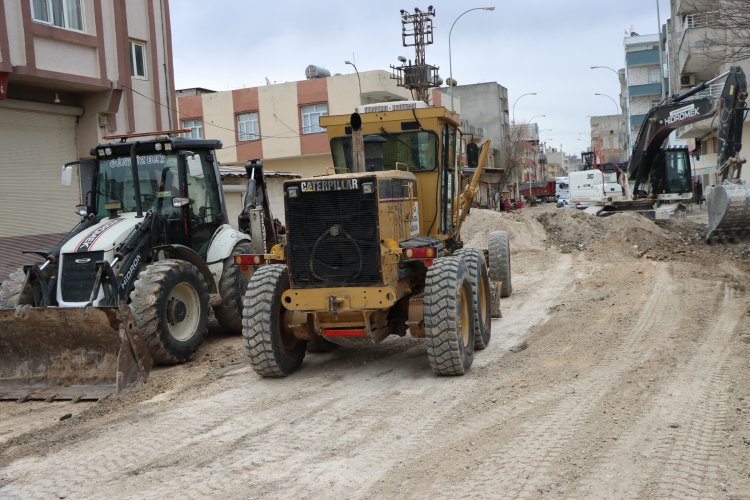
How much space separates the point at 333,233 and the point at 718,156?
1231 centimetres

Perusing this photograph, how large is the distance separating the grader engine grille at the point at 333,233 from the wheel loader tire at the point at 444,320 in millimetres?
581

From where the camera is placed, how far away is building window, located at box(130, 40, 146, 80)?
1839cm

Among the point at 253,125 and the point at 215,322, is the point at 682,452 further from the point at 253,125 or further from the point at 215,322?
the point at 253,125

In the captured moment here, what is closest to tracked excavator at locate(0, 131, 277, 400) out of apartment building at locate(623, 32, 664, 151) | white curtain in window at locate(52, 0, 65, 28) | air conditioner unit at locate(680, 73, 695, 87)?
white curtain in window at locate(52, 0, 65, 28)

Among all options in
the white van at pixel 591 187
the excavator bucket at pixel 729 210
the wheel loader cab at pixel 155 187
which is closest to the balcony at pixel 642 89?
the white van at pixel 591 187

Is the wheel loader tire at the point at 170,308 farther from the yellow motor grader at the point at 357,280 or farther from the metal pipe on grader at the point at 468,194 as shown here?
the metal pipe on grader at the point at 468,194

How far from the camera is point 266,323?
767 cm

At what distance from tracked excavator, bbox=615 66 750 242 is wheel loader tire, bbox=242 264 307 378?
11.2 meters

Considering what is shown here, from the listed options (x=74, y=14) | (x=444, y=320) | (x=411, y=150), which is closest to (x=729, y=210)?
(x=411, y=150)

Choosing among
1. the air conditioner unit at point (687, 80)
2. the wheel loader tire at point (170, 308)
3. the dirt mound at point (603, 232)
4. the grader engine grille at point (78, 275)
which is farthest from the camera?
the air conditioner unit at point (687, 80)

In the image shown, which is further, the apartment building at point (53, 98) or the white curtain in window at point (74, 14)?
the white curtain in window at point (74, 14)

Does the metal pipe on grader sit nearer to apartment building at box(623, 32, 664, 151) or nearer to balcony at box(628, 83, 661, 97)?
apartment building at box(623, 32, 664, 151)

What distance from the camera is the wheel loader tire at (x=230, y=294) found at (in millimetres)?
10172

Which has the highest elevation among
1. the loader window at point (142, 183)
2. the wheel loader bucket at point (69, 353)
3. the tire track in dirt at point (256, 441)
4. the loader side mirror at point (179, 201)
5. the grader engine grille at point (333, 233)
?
the loader window at point (142, 183)
